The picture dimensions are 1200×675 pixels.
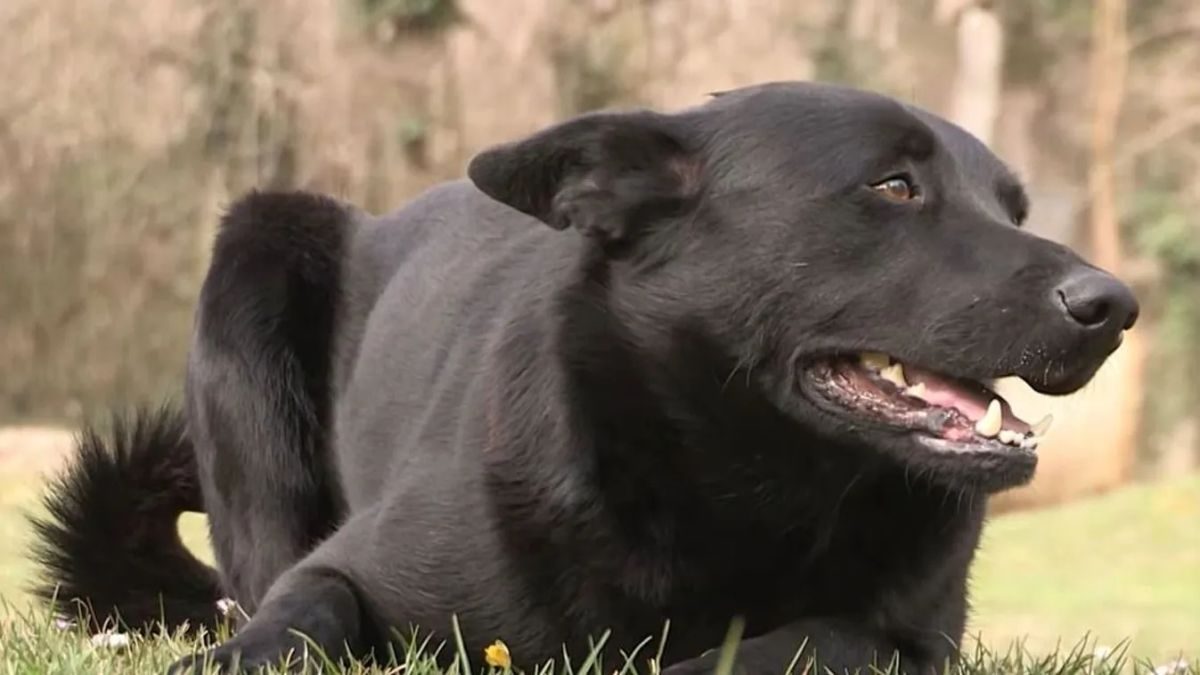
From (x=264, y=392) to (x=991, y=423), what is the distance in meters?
1.72

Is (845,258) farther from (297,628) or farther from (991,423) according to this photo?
(297,628)

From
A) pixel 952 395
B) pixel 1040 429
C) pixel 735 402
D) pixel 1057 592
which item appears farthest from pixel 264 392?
pixel 1057 592

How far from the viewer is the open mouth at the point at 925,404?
253 centimetres

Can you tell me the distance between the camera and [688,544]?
2.68m

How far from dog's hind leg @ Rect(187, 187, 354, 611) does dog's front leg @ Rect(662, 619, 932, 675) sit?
1327 mm

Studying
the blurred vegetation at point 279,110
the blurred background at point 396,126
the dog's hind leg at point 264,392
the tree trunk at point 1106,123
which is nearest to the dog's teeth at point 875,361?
the dog's hind leg at point 264,392

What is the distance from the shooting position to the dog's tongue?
263 cm

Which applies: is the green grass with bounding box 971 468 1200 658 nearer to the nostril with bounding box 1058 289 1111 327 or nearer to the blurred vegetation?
the blurred vegetation

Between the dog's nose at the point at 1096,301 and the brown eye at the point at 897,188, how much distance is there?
0.31 m

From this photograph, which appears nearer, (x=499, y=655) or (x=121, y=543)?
(x=499, y=655)

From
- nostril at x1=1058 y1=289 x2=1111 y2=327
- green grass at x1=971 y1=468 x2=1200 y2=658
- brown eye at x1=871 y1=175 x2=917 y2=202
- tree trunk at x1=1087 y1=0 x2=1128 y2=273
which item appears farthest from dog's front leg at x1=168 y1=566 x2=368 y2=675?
tree trunk at x1=1087 y1=0 x2=1128 y2=273

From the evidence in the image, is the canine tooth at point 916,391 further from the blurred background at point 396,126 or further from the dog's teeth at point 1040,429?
the blurred background at point 396,126

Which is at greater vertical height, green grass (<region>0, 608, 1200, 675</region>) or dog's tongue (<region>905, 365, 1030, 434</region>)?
A: dog's tongue (<region>905, 365, 1030, 434</region>)

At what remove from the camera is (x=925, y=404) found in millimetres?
2615
